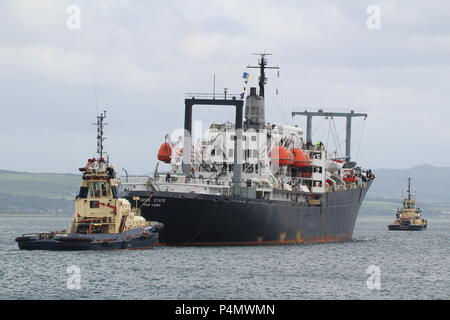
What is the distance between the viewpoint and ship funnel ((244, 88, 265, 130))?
11219 centimetres

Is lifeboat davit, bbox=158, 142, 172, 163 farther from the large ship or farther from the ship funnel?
the ship funnel

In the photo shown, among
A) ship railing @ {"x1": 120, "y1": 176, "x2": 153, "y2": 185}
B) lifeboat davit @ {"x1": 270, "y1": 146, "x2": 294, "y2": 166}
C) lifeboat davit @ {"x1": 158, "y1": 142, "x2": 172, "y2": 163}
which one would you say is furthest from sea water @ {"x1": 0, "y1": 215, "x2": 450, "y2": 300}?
lifeboat davit @ {"x1": 158, "y1": 142, "x2": 172, "y2": 163}

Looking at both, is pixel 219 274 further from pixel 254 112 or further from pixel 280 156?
pixel 254 112

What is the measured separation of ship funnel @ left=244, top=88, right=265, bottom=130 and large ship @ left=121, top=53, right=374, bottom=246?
10cm

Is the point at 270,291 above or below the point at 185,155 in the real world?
below

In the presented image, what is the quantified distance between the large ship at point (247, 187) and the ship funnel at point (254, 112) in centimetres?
10

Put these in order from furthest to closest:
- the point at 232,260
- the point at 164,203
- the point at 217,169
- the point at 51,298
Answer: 1. the point at 217,169
2. the point at 164,203
3. the point at 232,260
4. the point at 51,298

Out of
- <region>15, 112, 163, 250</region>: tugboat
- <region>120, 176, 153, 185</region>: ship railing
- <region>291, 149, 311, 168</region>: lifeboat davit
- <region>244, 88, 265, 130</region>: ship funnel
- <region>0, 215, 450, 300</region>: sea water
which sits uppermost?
<region>244, 88, 265, 130</region>: ship funnel

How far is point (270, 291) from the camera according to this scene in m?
64.9

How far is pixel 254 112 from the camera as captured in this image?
370 feet

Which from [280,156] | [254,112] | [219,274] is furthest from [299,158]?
[219,274]
